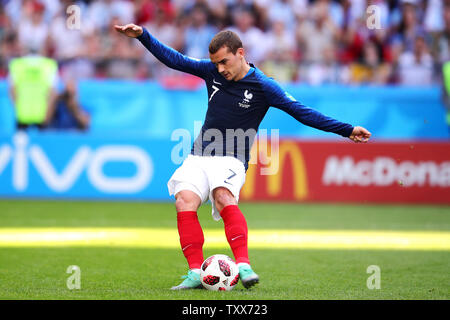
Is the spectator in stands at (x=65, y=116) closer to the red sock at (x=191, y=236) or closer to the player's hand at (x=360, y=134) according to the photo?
the red sock at (x=191, y=236)

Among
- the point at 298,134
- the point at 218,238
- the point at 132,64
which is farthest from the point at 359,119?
the point at 218,238

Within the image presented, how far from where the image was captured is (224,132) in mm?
6383

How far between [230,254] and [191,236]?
2069mm

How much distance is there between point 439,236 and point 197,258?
481 centimetres

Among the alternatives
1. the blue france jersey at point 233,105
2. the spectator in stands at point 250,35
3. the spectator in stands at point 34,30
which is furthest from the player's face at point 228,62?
the spectator in stands at point 34,30

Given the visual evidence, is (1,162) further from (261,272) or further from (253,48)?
(261,272)

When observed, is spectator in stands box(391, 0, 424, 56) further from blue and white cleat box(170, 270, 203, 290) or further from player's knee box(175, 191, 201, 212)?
blue and white cleat box(170, 270, 203, 290)

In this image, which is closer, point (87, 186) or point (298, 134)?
point (87, 186)

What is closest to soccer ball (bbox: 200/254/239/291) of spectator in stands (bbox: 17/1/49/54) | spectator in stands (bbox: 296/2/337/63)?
spectator in stands (bbox: 296/2/337/63)

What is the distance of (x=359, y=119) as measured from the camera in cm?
1562

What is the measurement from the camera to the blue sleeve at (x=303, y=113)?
6184 mm

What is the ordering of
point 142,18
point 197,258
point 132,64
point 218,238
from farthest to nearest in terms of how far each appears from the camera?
point 142,18, point 132,64, point 218,238, point 197,258

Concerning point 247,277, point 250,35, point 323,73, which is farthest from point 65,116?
point 247,277

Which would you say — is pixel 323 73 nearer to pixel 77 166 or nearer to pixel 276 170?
pixel 276 170
